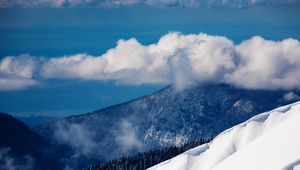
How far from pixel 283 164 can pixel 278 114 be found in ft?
148

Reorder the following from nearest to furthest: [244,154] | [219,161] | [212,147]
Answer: [244,154] < [219,161] < [212,147]

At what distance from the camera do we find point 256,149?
14100cm

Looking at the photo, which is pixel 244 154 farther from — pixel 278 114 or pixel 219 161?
pixel 278 114

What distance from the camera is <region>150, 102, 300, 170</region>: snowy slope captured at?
131125 millimetres

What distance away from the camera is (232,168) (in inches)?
5502

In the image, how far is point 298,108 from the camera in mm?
161500

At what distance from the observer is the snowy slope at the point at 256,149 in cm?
13112

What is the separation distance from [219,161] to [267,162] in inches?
1058

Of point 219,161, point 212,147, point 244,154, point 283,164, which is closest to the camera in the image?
point 283,164

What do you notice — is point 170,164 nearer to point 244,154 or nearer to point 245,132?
point 245,132

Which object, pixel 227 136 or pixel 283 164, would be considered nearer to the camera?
pixel 283 164

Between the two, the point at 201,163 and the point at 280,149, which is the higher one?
the point at 280,149

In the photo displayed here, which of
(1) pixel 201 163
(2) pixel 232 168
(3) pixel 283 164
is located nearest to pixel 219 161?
(1) pixel 201 163

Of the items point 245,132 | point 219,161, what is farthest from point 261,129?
point 219,161
